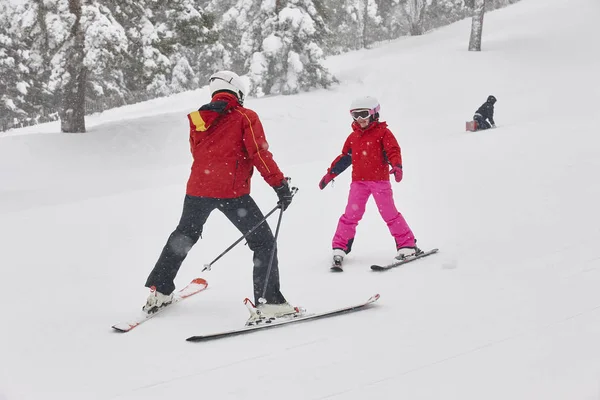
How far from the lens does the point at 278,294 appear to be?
4.31 meters

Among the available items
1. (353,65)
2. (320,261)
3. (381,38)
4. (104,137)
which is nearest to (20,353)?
(320,261)

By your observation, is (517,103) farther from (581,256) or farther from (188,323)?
(188,323)

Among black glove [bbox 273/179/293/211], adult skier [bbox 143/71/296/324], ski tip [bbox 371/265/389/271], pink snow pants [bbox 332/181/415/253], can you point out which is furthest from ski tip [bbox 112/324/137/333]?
pink snow pants [bbox 332/181/415/253]

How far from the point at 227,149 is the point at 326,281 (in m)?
1.92

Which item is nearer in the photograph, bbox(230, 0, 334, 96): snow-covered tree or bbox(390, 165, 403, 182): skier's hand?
bbox(390, 165, 403, 182): skier's hand

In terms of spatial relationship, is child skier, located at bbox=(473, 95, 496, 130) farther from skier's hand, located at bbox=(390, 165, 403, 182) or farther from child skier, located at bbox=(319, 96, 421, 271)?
skier's hand, located at bbox=(390, 165, 403, 182)

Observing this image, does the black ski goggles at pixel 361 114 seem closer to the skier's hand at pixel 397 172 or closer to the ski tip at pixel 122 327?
the skier's hand at pixel 397 172

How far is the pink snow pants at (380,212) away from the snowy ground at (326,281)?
336 mm

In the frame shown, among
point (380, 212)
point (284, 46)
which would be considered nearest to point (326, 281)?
point (380, 212)

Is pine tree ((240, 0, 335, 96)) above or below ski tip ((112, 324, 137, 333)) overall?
above

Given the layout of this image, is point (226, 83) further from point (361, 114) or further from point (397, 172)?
point (397, 172)

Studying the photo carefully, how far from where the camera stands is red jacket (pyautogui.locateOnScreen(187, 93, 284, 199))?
4.16m

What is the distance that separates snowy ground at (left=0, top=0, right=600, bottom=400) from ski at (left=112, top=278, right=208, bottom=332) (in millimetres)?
94

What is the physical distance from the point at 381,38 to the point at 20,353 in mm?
51552
